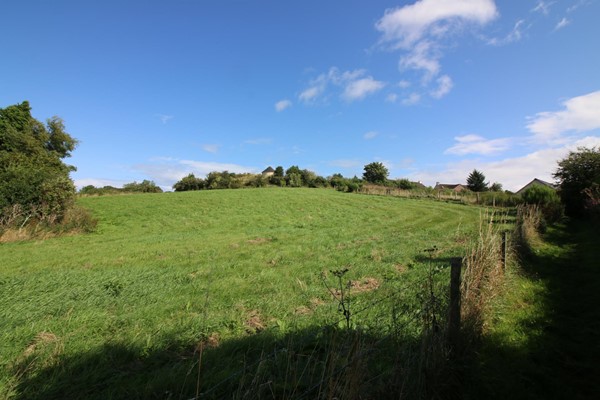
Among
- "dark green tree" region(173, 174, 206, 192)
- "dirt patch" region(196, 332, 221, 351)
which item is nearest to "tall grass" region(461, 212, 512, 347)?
"dirt patch" region(196, 332, 221, 351)

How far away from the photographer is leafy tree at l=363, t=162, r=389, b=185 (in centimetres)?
8569

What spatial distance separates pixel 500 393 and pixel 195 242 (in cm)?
1235

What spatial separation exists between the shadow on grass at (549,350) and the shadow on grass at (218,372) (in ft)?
3.87

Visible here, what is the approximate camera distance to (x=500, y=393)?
362cm

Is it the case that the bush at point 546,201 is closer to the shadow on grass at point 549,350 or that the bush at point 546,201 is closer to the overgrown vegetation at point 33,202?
the shadow on grass at point 549,350

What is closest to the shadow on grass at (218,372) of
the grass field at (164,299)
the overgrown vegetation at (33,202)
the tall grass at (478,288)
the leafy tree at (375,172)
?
the grass field at (164,299)

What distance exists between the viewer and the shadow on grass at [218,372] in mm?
2869

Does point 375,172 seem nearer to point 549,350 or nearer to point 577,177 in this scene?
point 577,177

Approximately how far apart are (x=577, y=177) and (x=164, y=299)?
33474 mm

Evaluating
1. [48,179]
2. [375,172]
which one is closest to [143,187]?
[48,179]

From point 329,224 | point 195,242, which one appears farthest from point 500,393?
point 329,224

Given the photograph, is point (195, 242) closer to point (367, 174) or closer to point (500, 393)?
point (500, 393)

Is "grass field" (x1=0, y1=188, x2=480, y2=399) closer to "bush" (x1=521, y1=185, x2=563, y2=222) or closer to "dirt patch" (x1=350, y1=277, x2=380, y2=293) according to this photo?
"dirt patch" (x1=350, y1=277, x2=380, y2=293)

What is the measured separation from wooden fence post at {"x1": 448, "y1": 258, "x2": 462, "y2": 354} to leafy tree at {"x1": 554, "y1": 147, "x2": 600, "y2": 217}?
28130 millimetres
